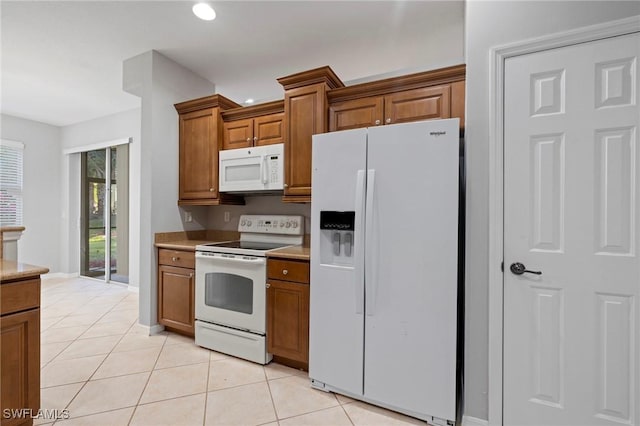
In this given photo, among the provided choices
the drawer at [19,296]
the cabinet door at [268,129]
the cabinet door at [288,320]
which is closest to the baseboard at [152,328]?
the cabinet door at [288,320]

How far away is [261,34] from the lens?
2691 mm

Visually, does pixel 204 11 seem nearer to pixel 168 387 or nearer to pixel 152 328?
pixel 168 387

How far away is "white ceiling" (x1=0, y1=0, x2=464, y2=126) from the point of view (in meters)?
2.36

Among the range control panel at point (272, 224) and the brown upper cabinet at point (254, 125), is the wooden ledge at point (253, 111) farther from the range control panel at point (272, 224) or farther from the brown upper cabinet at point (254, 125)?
the range control panel at point (272, 224)

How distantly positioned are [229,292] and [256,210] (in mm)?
1055

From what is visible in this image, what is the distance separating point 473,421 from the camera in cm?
172

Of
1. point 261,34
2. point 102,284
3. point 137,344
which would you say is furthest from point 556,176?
point 102,284

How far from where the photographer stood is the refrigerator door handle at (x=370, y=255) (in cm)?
187

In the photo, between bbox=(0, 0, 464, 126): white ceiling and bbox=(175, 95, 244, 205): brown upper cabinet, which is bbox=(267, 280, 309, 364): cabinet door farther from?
bbox=(0, 0, 464, 126): white ceiling

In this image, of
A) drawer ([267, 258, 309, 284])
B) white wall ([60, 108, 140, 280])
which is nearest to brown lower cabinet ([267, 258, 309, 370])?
drawer ([267, 258, 309, 284])

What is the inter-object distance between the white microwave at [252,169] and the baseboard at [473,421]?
2108 mm

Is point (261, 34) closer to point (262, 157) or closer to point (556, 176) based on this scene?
point (262, 157)

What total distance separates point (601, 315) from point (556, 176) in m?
0.72

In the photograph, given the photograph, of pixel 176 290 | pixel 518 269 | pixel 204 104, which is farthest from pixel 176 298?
pixel 518 269
